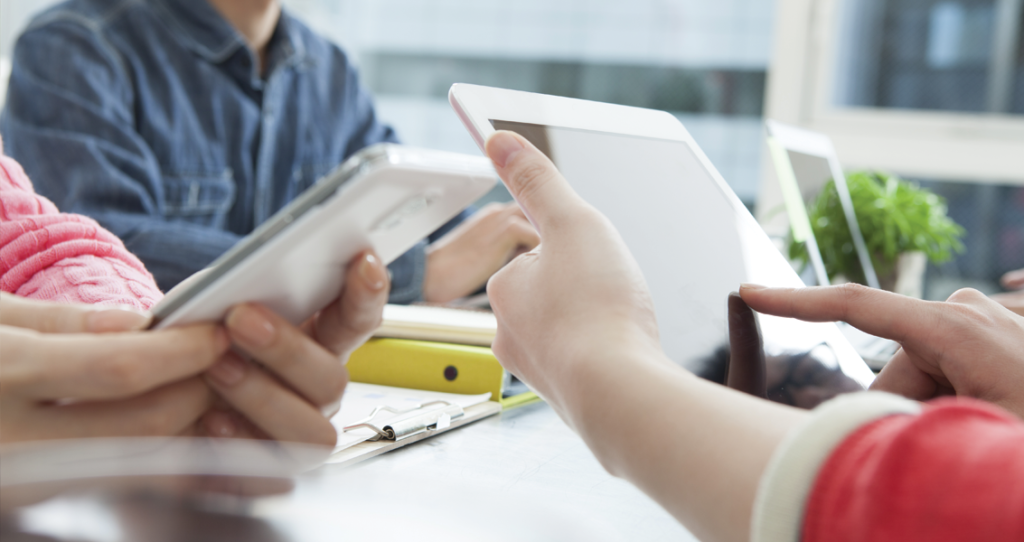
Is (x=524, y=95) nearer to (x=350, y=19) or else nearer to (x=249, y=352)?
(x=249, y=352)

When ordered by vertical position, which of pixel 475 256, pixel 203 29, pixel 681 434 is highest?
pixel 203 29

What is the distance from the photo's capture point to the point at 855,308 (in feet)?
1.51

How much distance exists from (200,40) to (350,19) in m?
1.29

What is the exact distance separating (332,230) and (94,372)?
103 millimetres

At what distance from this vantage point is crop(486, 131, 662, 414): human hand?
34 centimetres

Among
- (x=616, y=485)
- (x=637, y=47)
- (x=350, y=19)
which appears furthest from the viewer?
(x=350, y=19)

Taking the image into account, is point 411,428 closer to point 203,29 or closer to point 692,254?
point 692,254

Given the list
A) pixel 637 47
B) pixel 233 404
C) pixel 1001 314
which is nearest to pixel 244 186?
pixel 233 404

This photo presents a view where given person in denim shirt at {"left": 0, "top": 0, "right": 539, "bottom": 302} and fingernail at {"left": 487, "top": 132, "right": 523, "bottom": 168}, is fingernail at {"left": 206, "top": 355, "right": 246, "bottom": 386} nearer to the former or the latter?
fingernail at {"left": 487, "top": 132, "right": 523, "bottom": 168}

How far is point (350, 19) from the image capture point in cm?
223

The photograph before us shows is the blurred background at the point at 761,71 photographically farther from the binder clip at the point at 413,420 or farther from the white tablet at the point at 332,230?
the white tablet at the point at 332,230

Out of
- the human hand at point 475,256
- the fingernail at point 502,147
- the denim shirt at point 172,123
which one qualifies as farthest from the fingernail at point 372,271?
the human hand at point 475,256

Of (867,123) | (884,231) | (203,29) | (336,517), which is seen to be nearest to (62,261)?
(336,517)

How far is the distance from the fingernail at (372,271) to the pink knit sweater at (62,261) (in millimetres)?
187
